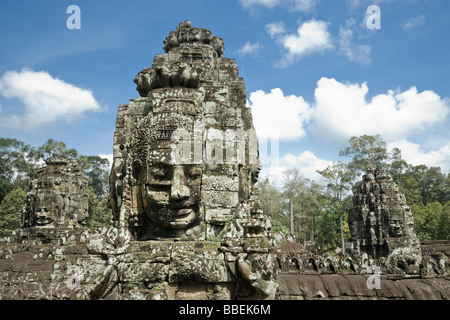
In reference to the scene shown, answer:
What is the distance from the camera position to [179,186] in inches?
148

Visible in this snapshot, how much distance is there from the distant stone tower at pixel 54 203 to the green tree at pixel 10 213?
52.5ft

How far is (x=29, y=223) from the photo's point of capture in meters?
13.8

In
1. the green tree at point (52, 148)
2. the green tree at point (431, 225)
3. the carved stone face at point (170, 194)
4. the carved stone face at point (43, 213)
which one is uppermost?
the green tree at point (52, 148)

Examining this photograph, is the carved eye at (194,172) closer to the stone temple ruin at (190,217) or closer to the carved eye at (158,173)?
the stone temple ruin at (190,217)

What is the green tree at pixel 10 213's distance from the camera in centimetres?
2683

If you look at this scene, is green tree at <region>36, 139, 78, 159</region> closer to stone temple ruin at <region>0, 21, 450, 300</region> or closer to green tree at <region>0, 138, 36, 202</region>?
green tree at <region>0, 138, 36, 202</region>

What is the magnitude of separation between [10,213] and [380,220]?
29602mm

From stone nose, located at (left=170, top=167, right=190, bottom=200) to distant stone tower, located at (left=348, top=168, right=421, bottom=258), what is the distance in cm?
1399

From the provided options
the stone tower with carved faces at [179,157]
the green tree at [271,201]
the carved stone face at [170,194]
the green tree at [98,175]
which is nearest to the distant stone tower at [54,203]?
the stone tower with carved faces at [179,157]

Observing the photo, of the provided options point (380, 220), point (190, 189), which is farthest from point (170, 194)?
point (380, 220)

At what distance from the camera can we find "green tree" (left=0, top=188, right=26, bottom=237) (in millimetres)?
26828

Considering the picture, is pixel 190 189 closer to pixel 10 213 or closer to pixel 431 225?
pixel 431 225
